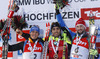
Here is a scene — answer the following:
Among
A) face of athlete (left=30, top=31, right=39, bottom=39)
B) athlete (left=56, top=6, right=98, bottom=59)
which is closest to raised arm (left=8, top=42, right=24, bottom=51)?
face of athlete (left=30, top=31, right=39, bottom=39)

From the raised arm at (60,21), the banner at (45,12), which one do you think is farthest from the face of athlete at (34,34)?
the raised arm at (60,21)

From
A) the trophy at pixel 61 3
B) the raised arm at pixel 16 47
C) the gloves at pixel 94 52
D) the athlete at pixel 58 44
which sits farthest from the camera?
the raised arm at pixel 16 47

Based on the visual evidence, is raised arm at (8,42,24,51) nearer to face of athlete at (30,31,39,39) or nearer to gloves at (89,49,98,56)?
face of athlete at (30,31,39,39)

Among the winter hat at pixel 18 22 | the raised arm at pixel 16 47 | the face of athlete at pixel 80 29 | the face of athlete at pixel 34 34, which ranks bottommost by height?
the raised arm at pixel 16 47

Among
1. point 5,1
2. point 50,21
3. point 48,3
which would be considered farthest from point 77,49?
point 5,1

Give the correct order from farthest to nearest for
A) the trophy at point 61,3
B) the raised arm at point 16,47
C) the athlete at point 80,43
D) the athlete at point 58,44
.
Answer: the raised arm at point 16,47, the trophy at point 61,3, the athlete at point 58,44, the athlete at point 80,43

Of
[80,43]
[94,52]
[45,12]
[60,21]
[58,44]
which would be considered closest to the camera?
[94,52]

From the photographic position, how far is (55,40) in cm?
420

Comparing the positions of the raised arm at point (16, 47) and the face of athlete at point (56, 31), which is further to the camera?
the raised arm at point (16, 47)

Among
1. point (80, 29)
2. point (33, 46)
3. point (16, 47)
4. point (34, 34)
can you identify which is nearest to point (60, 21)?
point (80, 29)

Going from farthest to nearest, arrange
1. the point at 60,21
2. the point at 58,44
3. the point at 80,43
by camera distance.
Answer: the point at 60,21, the point at 58,44, the point at 80,43

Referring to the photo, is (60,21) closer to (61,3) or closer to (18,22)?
→ (61,3)

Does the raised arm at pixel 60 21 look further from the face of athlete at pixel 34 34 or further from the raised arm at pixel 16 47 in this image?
the raised arm at pixel 16 47

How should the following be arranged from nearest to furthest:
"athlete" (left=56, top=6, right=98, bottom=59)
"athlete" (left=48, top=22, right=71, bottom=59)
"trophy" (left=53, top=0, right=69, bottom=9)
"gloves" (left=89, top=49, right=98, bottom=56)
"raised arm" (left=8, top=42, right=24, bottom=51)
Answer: "gloves" (left=89, top=49, right=98, bottom=56) < "athlete" (left=56, top=6, right=98, bottom=59) < "athlete" (left=48, top=22, right=71, bottom=59) < "trophy" (left=53, top=0, right=69, bottom=9) < "raised arm" (left=8, top=42, right=24, bottom=51)
